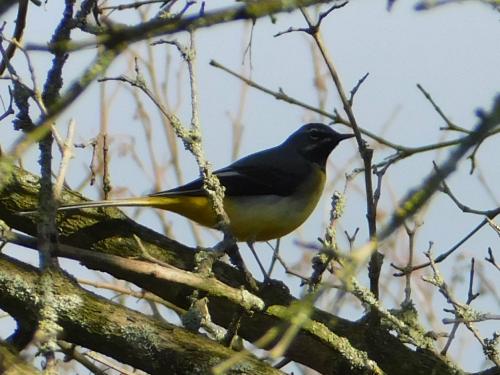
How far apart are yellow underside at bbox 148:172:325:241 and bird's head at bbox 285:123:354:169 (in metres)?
0.92

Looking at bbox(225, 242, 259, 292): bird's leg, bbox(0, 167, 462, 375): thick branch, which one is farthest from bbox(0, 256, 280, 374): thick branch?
bbox(225, 242, 259, 292): bird's leg

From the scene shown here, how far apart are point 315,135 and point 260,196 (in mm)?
1240

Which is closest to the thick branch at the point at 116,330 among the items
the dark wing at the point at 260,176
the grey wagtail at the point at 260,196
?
the grey wagtail at the point at 260,196

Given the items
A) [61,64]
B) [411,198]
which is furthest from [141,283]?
[411,198]

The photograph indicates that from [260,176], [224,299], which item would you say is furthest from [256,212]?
[224,299]

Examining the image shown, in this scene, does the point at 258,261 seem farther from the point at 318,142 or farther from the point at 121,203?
the point at 318,142

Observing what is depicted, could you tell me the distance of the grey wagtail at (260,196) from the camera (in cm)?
559

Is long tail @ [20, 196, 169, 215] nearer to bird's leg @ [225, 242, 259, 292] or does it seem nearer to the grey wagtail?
the grey wagtail

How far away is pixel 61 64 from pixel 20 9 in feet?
3.03

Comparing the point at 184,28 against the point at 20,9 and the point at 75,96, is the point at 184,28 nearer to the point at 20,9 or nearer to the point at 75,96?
the point at 75,96

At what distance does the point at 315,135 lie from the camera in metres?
7.28

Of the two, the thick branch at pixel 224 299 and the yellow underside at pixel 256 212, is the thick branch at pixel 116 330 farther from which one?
the yellow underside at pixel 256 212

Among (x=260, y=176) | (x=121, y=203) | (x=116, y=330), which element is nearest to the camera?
(x=116, y=330)

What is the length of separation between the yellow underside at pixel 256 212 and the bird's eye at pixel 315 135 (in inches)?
40.1
